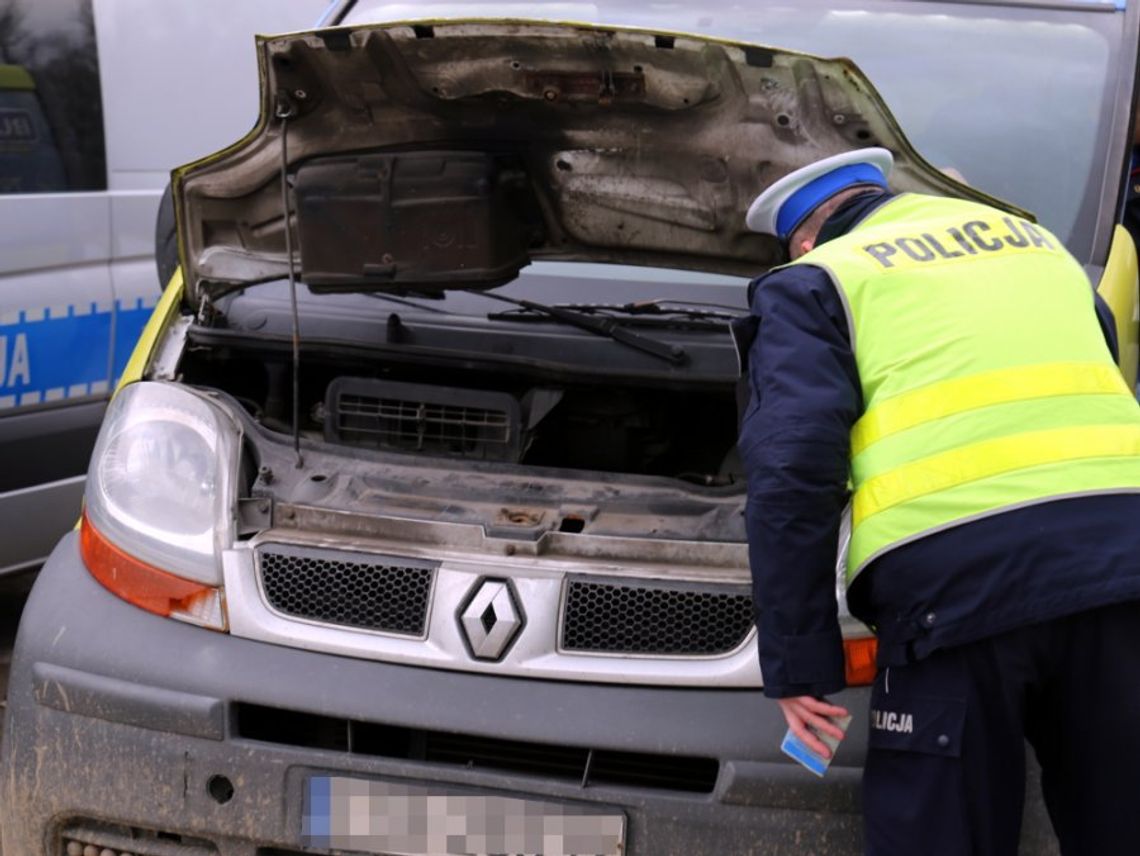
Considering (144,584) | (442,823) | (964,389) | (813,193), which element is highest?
(813,193)

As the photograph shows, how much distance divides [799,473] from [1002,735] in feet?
1.56

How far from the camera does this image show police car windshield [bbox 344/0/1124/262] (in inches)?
137

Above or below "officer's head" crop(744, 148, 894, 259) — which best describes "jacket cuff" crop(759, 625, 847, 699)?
below

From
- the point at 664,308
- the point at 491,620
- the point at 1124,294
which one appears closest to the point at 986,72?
the point at 1124,294

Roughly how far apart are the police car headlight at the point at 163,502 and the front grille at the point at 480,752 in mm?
205

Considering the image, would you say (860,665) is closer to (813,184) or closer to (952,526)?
(952,526)

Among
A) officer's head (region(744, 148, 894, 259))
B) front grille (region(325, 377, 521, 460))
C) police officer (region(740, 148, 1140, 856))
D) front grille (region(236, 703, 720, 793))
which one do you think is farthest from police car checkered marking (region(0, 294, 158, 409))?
police officer (region(740, 148, 1140, 856))

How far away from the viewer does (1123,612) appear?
87.4 inches

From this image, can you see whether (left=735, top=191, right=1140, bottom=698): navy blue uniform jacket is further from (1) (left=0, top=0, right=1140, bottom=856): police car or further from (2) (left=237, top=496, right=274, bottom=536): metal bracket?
(2) (left=237, top=496, right=274, bottom=536): metal bracket

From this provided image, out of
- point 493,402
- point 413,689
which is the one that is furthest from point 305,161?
point 413,689

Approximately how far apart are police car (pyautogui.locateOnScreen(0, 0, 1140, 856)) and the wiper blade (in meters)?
0.01

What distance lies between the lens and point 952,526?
7.29ft

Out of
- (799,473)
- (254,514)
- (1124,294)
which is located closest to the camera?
(799,473)

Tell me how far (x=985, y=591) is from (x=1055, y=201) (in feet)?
5.01
